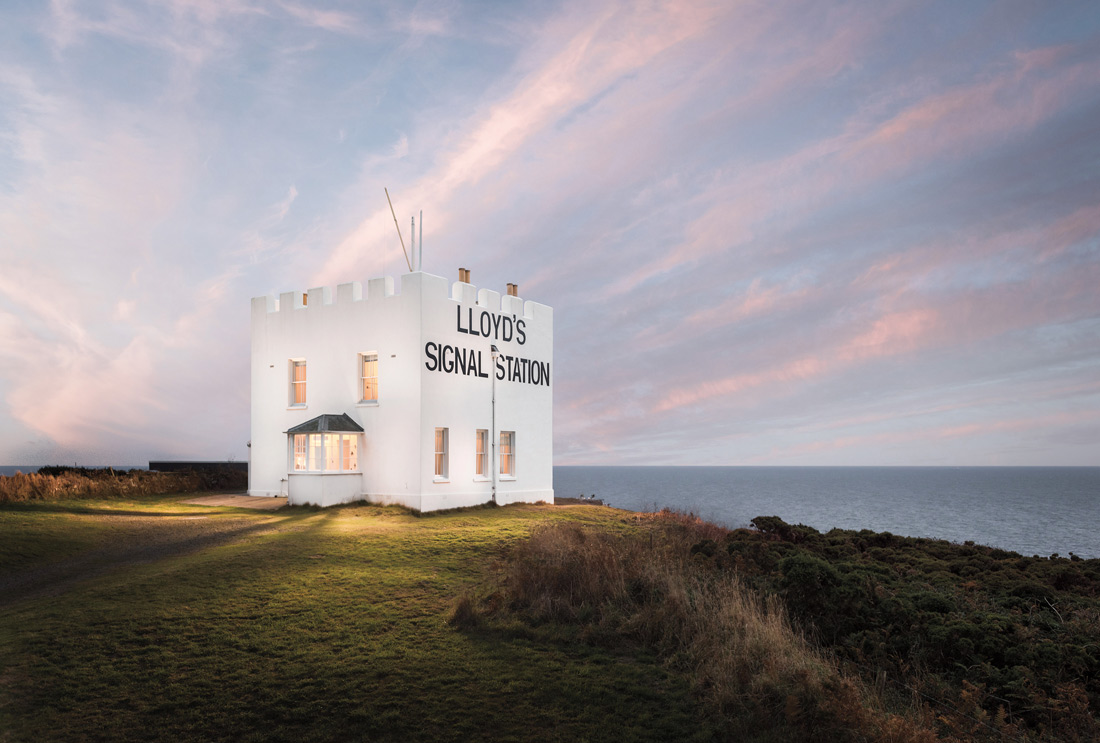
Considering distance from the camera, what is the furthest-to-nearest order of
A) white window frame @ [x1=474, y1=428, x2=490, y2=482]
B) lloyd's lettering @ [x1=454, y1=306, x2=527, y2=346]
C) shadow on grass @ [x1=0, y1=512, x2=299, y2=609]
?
white window frame @ [x1=474, y1=428, x2=490, y2=482], lloyd's lettering @ [x1=454, y1=306, x2=527, y2=346], shadow on grass @ [x1=0, y1=512, x2=299, y2=609]

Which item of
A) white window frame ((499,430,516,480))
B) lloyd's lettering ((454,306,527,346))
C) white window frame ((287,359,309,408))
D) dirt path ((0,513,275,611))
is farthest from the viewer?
white window frame ((499,430,516,480))

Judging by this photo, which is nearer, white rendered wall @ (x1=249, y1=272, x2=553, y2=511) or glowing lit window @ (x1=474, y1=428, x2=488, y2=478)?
white rendered wall @ (x1=249, y1=272, x2=553, y2=511)

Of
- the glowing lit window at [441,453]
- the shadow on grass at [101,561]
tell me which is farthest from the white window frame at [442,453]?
the shadow on grass at [101,561]

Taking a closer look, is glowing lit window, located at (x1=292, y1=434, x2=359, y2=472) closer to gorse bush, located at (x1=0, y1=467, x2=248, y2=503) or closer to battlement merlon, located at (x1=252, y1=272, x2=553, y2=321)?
battlement merlon, located at (x1=252, y1=272, x2=553, y2=321)

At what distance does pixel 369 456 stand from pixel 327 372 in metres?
3.63

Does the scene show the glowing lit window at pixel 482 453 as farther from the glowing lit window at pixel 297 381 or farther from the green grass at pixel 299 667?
the green grass at pixel 299 667

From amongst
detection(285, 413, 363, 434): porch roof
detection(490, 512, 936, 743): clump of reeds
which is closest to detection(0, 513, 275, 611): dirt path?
detection(285, 413, 363, 434): porch roof

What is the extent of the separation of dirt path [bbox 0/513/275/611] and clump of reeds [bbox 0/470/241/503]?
4577mm

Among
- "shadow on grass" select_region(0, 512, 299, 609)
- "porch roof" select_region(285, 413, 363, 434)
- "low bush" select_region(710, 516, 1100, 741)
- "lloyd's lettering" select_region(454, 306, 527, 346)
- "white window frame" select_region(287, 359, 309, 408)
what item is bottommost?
"low bush" select_region(710, 516, 1100, 741)

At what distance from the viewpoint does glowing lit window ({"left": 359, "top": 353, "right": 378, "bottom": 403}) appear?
24.7 m

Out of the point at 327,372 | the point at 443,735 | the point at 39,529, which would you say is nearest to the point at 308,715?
the point at 443,735

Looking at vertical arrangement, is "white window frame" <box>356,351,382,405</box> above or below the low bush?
above

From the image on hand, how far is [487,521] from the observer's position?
2142 centimetres

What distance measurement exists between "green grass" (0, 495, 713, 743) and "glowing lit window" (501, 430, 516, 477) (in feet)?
43.3
